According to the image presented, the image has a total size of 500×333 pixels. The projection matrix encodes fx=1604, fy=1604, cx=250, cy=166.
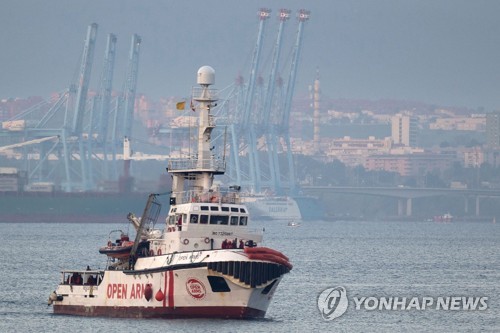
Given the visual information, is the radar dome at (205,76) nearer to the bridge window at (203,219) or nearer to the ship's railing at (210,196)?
the ship's railing at (210,196)

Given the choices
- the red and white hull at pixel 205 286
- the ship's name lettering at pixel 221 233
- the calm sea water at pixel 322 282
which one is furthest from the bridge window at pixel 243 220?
the calm sea water at pixel 322 282

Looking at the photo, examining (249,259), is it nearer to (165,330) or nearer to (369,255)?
(165,330)

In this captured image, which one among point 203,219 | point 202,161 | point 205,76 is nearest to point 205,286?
point 203,219

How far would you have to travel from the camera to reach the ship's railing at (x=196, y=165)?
2429 inches

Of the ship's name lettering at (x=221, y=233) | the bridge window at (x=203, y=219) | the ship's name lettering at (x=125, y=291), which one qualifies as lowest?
the ship's name lettering at (x=125, y=291)

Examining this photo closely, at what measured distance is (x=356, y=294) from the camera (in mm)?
75125

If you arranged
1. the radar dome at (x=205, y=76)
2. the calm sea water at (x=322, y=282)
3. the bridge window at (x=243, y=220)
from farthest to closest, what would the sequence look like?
the radar dome at (x=205, y=76)
the bridge window at (x=243, y=220)
the calm sea water at (x=322, y=282)

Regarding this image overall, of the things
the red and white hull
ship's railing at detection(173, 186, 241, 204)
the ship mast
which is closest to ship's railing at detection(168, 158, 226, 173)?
the ship mast

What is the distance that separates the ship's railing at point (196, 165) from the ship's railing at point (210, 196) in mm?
997

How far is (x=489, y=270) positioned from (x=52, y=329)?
155 ft

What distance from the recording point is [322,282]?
8381 centimetres

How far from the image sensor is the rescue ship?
5697 centimetres

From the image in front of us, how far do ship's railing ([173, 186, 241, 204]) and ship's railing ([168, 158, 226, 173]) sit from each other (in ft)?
3.27

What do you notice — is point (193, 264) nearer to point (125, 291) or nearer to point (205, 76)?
point (125, 291)
